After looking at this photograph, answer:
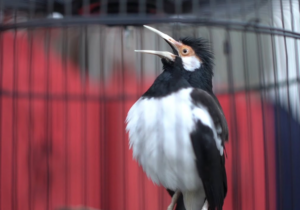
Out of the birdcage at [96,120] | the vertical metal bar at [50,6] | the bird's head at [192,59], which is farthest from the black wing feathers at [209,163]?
the birdcage at [96,120]

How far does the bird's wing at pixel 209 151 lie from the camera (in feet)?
2.78

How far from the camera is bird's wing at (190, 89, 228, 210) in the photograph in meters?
0.85

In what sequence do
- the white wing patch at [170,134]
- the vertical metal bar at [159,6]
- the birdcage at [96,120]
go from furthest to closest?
1. the birdcage at [96,120]
2. the vertical metal bar at [159,6]
3. the white wing patch at [170,134]

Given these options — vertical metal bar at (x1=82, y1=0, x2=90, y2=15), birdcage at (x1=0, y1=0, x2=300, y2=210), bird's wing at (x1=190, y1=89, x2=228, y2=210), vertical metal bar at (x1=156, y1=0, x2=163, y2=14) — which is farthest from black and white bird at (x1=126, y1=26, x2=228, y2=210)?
birdcage at (x1=0, y1=0, x2=300, y2=210)

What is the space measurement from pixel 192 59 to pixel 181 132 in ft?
0.77

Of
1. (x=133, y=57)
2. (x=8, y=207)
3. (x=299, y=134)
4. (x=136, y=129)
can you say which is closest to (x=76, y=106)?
(x=133, y=57)

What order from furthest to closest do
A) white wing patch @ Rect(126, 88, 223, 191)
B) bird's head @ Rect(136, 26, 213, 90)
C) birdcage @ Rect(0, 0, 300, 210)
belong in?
birdcage @ Rect(0, 0, 300, 210)
bird's head @ Rect(136, 26, 213, 90)
white wing patch @ Rect(126, 88, 223, 191)

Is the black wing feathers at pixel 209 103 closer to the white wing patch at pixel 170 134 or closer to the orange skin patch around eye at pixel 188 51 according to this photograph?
the white wing patch at pixel 170 134

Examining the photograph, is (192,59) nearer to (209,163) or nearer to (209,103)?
(209,103)

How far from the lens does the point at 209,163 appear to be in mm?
868

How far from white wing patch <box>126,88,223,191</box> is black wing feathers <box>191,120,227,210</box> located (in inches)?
0.6

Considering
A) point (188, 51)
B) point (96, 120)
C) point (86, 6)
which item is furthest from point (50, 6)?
point (96, 120)

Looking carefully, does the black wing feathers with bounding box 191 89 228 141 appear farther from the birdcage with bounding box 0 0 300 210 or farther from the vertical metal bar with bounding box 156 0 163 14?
the birdcage with bounding box 0 0 300 210

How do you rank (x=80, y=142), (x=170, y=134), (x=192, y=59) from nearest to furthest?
(x=170, y=134)
(x=192, y=59)
(x=80, y=142)
